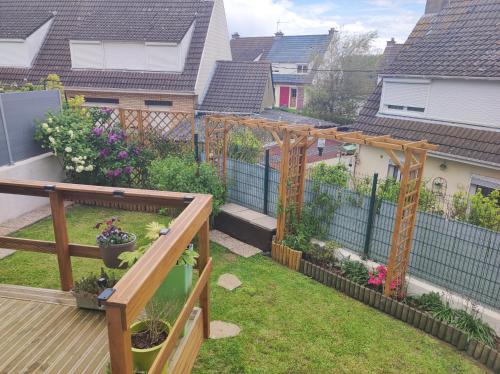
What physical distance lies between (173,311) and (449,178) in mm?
9128

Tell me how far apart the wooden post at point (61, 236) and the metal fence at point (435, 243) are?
14.0 ft

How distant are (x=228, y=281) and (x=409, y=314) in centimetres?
270

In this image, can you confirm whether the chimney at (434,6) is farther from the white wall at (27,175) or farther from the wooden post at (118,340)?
the wooden post at (118,340)

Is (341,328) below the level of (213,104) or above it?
below

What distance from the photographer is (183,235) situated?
8.79ft

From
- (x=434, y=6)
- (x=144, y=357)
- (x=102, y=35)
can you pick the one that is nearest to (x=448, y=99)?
(x=434, y=6)

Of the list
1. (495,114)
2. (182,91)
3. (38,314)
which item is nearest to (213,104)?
(182,91)

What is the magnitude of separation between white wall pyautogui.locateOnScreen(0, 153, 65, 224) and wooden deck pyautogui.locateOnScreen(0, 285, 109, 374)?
417 cm

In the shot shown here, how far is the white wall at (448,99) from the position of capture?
31.6 ft

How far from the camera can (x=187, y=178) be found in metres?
7.32

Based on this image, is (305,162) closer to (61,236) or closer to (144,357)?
(61,236)

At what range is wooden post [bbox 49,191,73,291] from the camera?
3676 millimetres

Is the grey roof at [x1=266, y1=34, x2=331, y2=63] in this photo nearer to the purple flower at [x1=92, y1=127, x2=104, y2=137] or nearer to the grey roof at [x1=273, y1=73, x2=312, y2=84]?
the grey roof at [x1=273, y1=73, x2=312, y2=84]

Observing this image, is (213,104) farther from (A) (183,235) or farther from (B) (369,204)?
(A) (183,235)
